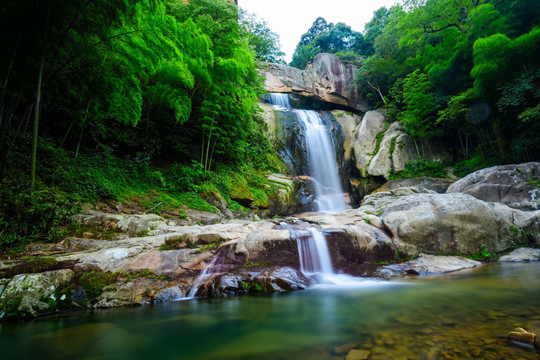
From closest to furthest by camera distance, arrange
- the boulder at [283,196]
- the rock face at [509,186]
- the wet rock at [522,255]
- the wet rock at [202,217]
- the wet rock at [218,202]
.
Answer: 1. the wet rock at [522,255]
2. the wet rock at [202,217]
3. the rock face at [509,186]
4. the wet rock at [218,202]
5. the boulder at [283,196]

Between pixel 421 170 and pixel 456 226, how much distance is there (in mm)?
9941

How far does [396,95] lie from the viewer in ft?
56.6

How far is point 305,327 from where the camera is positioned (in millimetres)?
2373

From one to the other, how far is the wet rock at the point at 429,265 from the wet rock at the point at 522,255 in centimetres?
85

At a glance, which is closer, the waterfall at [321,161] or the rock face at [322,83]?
the waterfall at [321,161]

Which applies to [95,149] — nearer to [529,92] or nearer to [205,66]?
[205,66]

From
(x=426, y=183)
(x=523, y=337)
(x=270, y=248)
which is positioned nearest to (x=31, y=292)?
(x=270, y=248)

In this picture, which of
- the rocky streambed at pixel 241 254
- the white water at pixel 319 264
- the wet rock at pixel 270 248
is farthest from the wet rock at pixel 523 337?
the wet rock at pixel 270 248

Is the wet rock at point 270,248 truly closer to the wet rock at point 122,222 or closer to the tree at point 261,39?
the wet rock at point 122,222

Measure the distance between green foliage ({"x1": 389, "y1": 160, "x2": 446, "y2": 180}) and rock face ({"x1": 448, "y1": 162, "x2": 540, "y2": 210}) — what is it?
4.48 m

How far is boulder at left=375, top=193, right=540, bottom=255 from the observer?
552cm

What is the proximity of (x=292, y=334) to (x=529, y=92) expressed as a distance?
14.1 m

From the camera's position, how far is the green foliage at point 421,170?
45.3 feet

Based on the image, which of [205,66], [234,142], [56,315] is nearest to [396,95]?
[234,142]
